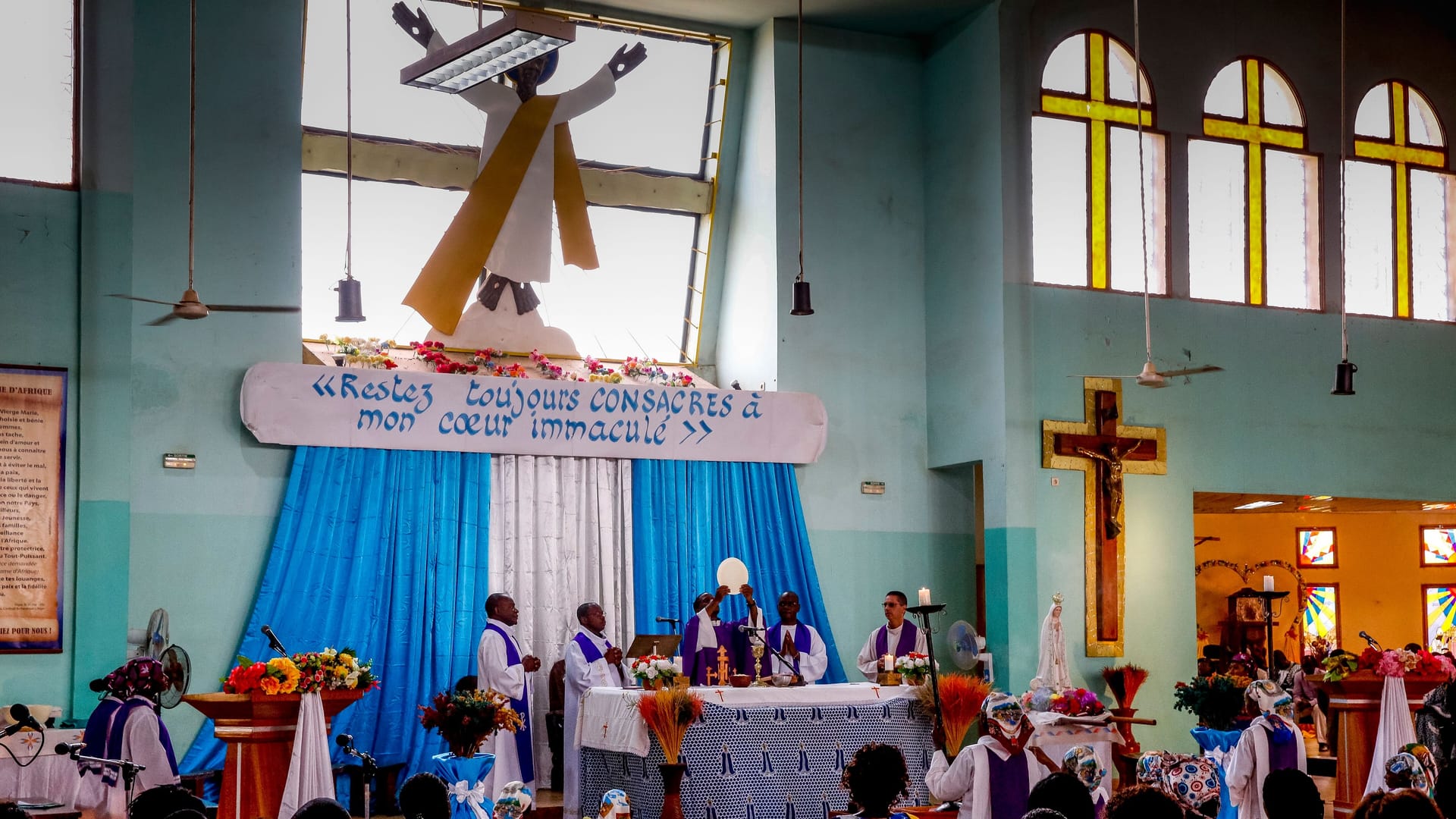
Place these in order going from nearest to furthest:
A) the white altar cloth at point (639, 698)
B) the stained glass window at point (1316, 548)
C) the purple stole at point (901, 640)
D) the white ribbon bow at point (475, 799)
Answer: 1. the white ribbon bow at point (475, 799)
2. the white altar cloth at point (639, 698)
3. the purple stole at point (901, 640)
4. the stained glass window at point (1316, 548)

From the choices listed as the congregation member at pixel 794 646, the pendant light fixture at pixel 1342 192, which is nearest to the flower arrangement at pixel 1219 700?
the congregation member at pixel 794 646

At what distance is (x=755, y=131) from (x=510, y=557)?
443 centimetres

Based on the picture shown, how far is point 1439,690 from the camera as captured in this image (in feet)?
28.5

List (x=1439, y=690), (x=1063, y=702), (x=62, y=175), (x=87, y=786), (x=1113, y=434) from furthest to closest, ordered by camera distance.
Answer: (x=1113, y=434)
(x=62, y=175)
(x=1063, y=702)
(x=1439, y=690)
(x=87, y=786)

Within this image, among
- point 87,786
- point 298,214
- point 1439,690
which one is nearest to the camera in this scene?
point 87,786

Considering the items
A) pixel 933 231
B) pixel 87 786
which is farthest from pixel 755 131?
pixel 87 786

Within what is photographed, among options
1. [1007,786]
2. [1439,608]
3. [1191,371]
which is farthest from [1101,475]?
[1439,608]

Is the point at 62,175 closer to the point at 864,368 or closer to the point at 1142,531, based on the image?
the point at 864,368

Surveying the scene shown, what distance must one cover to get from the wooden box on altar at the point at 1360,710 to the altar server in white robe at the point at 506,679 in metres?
5.28

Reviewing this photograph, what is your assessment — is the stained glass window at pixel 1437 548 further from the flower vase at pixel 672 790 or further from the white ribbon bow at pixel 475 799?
the white ribbon bow at pixel 475 799

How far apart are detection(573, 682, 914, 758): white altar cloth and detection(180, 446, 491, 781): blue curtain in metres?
1.84

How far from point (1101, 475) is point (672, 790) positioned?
5.41m

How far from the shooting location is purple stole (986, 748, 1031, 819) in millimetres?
6035

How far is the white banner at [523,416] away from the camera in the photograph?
10.8m
